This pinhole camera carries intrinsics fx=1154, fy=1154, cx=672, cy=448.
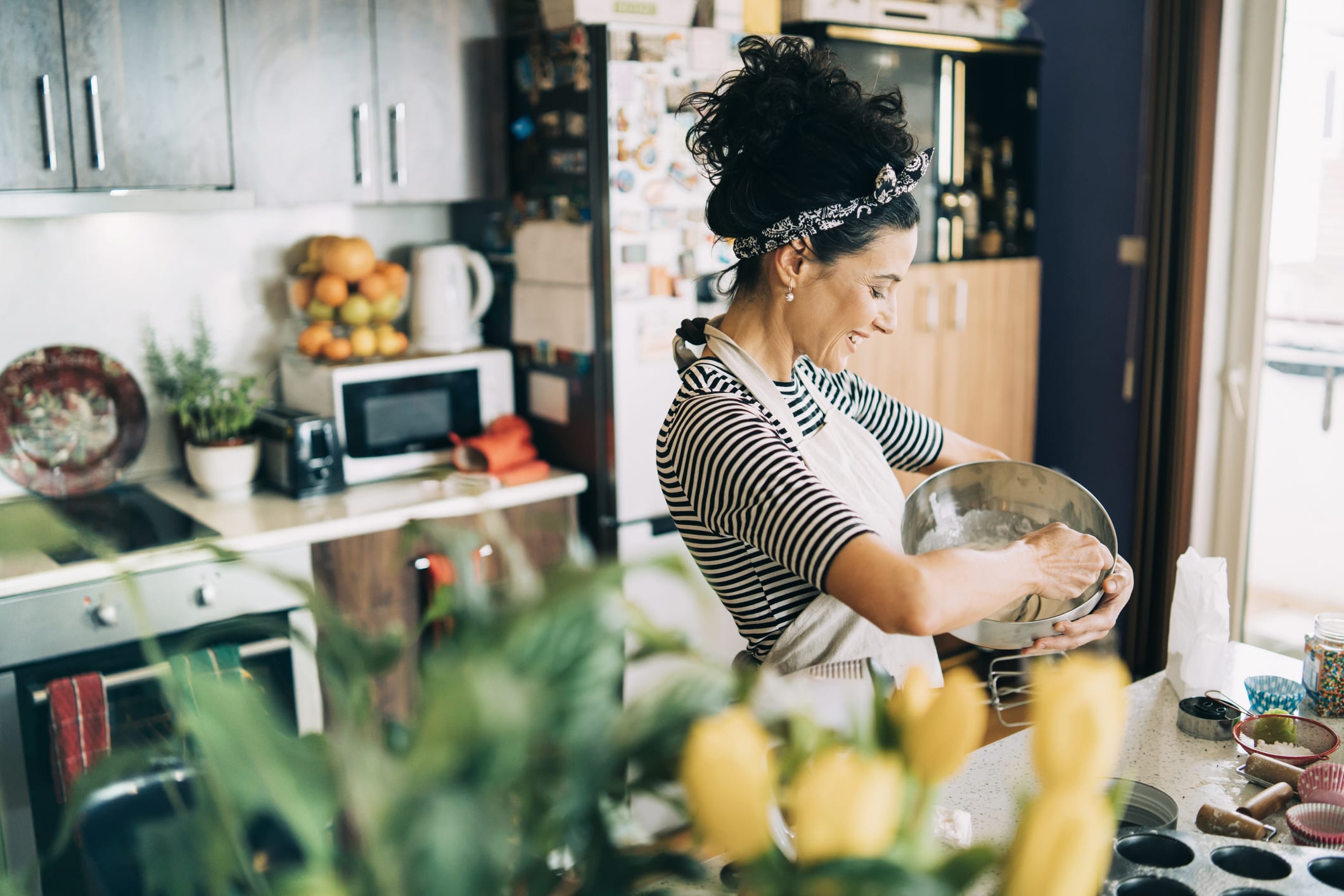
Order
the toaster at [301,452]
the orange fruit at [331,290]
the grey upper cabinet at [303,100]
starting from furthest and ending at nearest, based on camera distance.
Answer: the orange fruit at [331,290] → the toaster at [301,452] → the grey upper cabinet at [303,100]

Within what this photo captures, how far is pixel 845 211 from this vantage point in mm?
1421

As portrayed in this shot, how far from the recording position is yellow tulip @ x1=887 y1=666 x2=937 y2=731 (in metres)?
0.49

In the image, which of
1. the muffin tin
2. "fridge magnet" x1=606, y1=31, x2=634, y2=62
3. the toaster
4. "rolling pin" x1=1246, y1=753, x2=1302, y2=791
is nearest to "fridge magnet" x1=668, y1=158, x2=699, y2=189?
"fridge magnet" x1=606, y1=31, x2=634, y2=62

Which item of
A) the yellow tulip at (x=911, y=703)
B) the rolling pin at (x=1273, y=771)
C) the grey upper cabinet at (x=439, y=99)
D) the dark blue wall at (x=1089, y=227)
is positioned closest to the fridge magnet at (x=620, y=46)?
the grey upper cabinet at (x=439, y=99)

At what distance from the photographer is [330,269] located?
2.80m

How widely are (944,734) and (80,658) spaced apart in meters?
2.08

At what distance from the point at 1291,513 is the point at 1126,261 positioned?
2.77 feet

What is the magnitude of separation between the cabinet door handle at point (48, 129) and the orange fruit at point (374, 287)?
2.42 feet

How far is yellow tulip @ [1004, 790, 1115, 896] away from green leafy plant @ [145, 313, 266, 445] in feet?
7.97

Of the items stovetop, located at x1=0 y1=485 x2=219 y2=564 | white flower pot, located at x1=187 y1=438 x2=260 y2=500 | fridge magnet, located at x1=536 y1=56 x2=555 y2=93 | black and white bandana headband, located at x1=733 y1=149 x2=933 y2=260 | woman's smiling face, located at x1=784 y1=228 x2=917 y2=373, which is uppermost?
fridge magnet, located at x1=536 y1=56 x2=555 y2=93

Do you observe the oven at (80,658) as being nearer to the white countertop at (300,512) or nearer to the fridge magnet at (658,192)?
the white countertop at (300,512)

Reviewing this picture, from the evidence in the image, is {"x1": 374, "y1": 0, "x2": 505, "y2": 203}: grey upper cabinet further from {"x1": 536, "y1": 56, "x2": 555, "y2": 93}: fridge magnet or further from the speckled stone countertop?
the speckled stone countertop

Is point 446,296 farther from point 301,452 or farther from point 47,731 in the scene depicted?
point 47,731

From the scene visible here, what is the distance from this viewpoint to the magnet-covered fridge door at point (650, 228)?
259 cm
